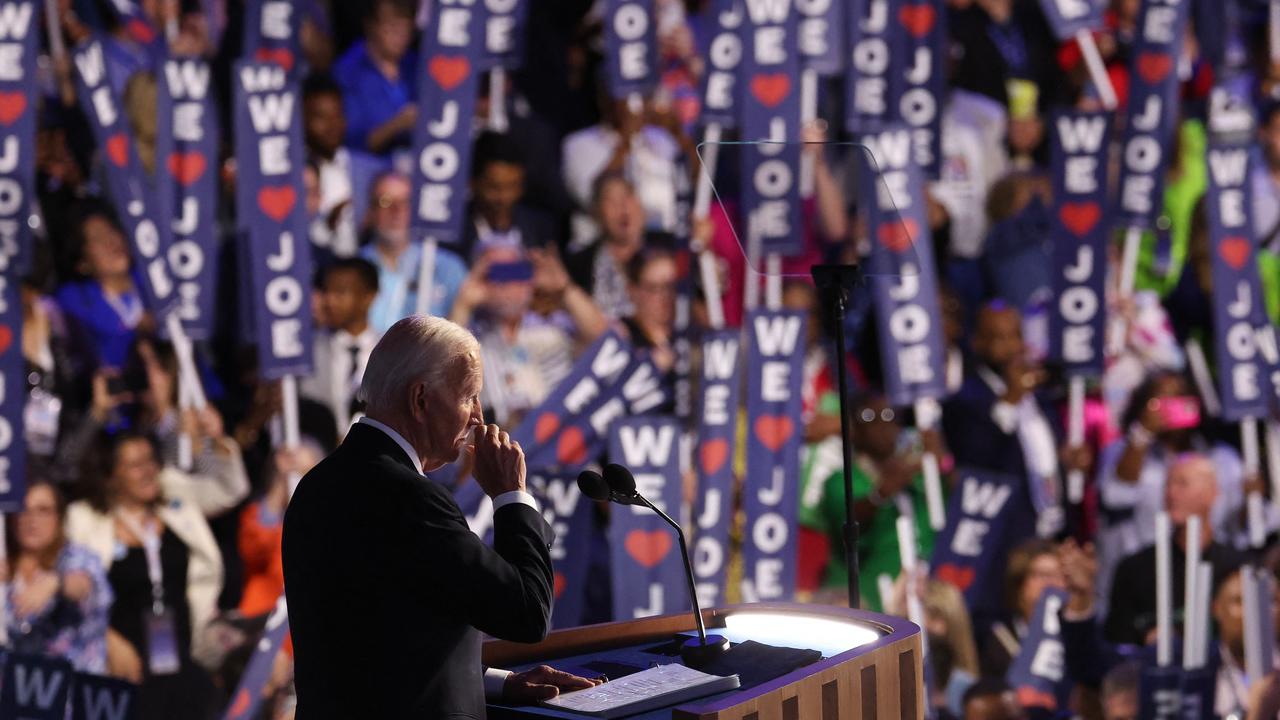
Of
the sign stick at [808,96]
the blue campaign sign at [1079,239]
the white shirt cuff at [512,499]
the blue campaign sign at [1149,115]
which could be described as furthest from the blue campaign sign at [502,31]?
the white shirt cuff at [512,499]

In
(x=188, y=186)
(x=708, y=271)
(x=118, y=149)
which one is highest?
(x=118, y=149)

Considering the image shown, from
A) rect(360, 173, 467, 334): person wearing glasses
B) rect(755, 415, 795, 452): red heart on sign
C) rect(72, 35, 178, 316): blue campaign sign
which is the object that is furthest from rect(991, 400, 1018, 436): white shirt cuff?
rect(72, 35, 178, 316): blue campaign sign

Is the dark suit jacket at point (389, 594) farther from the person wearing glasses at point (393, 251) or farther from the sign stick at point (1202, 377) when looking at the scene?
the sign stick at point (1202, 377)

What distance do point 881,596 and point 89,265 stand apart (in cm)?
283

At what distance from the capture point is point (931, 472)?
494cm

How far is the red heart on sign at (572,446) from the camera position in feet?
15.1

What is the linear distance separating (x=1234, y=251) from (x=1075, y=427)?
92cm

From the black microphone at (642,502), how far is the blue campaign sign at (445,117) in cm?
273

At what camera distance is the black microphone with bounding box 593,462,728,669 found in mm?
1876

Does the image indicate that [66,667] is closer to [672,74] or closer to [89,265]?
[89,265]

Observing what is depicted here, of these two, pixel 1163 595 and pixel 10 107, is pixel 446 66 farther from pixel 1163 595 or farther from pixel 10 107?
pixel 1163 595

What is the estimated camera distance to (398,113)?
4.61m

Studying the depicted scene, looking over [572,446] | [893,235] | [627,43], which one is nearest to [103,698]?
[572,446]

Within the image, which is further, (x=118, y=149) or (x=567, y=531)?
(x=567, y=531)
